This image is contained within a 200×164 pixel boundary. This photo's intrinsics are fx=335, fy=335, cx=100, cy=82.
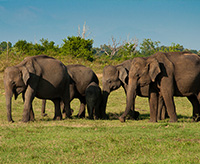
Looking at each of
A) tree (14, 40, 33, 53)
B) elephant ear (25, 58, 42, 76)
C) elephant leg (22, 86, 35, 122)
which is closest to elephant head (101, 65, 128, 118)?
elephant ear (25, 58, 42, 76)

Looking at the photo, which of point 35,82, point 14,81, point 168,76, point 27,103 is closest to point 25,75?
point 14,81

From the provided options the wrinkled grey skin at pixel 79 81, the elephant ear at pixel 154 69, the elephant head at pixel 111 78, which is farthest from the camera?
the wrinkled grey skin at pixel 79 81

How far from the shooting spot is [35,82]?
10414 mm

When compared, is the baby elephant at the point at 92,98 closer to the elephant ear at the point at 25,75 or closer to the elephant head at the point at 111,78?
the elephant head at the point at 111,78

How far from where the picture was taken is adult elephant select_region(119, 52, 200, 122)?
1020 cm

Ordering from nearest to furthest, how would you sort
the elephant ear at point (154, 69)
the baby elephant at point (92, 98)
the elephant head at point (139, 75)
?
the elephant ear at point (154, 69) < the elephant head at point (139, 75) < the baby elephant at point (92, 98)

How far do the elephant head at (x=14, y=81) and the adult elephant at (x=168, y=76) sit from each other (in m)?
3.17

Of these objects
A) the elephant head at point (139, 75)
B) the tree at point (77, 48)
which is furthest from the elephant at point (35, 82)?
the tree at point (77, 48)

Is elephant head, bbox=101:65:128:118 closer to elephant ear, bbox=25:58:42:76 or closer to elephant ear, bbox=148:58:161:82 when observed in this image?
elephant ear, bbox=148:58:161:82

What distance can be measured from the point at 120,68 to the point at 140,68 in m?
2.55

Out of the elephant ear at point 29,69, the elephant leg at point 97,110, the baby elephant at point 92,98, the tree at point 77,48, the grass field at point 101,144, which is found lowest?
the grass field at point 101,144

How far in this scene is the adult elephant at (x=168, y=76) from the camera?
10.2m

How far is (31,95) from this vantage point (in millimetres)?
10258

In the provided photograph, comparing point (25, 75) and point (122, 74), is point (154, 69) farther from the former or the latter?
point (25, 75)
